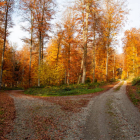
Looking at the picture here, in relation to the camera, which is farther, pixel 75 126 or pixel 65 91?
pixel 65 91

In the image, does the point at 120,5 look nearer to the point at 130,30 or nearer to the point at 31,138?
the point at 130,30

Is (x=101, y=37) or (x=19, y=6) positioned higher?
(x=19, y=6)

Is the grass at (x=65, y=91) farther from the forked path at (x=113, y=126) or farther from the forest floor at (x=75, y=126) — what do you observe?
the forked path at (x=113, y=126)

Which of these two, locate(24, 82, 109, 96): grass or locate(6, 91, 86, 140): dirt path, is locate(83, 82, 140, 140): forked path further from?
locate(24, 82, 109, 96): grass

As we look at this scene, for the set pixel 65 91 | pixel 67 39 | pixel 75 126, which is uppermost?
pixel 67 39

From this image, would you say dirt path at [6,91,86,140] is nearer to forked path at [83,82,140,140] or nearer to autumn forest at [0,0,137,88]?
forked path at [83,82,140,140]

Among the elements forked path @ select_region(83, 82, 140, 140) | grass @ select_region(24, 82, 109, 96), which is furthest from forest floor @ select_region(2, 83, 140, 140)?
grass @ select_region(24, 82, 109, 96)

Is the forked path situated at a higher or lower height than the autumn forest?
lower

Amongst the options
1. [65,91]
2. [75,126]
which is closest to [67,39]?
[65,91]

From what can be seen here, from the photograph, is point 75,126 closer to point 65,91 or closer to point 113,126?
point 113,126

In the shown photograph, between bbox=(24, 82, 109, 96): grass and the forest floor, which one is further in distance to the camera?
bbox=(24, 82, 109, 96): grass

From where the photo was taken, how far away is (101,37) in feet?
69.5

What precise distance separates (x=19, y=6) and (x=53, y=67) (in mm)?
9891

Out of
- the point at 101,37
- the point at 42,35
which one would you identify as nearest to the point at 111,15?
the point at 101,37
